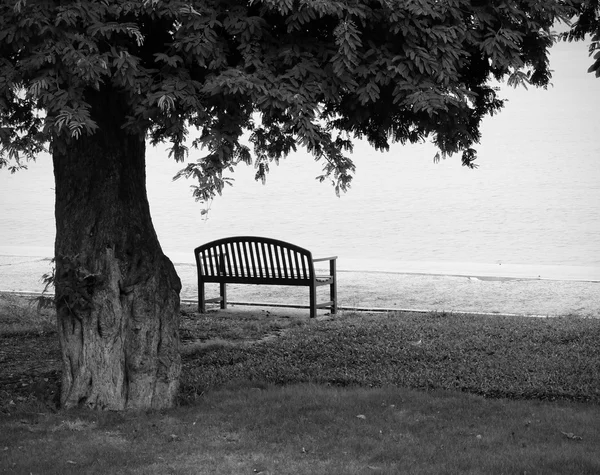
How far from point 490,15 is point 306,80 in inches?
49.8

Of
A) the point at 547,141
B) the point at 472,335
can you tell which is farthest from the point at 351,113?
the point at 547,141

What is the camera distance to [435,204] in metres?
29.3

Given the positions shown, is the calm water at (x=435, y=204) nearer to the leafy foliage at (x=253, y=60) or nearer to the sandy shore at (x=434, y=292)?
the sandy shore at (x=434, y=292)

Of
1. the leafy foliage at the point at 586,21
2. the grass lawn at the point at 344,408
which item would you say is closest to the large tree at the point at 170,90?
the leafy foliage at the point at 586,21

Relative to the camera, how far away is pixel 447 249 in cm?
2108

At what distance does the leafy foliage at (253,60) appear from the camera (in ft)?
16.8

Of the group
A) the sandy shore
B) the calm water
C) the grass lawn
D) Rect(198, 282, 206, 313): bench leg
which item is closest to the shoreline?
the calm water

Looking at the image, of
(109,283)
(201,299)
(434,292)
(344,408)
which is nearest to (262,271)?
(201,299)

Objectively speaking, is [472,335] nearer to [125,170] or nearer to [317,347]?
[317,347]

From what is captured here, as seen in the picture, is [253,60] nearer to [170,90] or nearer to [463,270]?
[170,90]

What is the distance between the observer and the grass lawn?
534cm

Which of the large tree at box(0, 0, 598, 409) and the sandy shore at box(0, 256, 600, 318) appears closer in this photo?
the large tree at box(0, 0, 598, 409)

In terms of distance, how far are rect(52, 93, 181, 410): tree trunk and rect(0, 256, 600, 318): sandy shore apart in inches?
204

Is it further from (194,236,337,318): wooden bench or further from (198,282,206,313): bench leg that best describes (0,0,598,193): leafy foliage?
(198,282,206,313): bench leg
